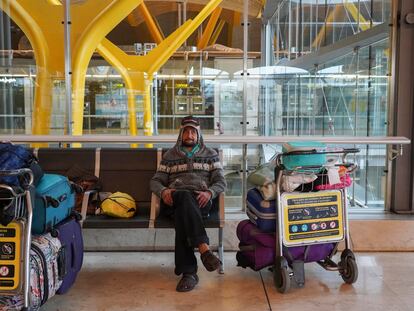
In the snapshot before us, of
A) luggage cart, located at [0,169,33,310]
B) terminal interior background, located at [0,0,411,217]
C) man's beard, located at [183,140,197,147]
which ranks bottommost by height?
luggage cart, located at [0,169,33,310]

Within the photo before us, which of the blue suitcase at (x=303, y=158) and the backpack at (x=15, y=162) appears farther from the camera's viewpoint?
the blue suitcase at (x=303, y=158)

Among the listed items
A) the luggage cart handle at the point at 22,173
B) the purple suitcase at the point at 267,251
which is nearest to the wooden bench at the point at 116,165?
the purple suitcase at the point at 267,251

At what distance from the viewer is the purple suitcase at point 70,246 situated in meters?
3.25

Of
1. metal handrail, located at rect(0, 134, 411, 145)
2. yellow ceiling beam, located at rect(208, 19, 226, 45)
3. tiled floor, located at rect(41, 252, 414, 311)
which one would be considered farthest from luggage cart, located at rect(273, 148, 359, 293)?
yellow ceiling beam, located at rect(208, 19, 226, 45)

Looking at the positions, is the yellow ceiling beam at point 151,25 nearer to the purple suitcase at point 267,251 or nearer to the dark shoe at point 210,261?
the purple suitcase at point 267,251

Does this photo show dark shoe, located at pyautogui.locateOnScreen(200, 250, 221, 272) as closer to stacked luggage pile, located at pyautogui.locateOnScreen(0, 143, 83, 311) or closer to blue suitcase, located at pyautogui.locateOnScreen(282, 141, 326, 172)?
blue suitcase, located at pyautogui.locateOnScreen(282, 141, 326, 172)

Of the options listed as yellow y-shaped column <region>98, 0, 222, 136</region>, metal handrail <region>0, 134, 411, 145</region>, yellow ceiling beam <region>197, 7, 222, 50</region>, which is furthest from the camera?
yellow ceiling beam <region>197, 7, 222, 50</region>

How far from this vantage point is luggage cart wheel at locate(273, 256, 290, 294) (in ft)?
11.6

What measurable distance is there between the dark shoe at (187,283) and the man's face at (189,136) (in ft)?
3.65

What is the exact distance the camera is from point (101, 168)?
4.42 metres

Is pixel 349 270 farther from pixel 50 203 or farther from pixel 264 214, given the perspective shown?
pixel 50 203

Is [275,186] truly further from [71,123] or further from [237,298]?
[71,123]

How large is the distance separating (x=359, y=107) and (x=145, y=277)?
441cm

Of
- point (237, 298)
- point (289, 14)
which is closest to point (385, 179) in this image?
point (237, 298)
